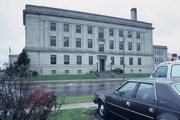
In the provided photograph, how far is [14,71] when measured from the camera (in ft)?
13.9

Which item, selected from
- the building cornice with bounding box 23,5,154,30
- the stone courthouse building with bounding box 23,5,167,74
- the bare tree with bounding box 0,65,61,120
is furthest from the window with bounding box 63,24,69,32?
the bare tree with bounding box 0,65,61,120

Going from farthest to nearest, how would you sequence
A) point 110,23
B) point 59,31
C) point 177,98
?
point 110,23
point 59,31
point 177,98

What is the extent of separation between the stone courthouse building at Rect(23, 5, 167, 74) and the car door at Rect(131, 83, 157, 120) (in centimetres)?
2983

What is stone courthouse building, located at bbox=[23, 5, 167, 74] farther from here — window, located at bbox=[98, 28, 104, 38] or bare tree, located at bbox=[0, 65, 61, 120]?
bare tree, located at bbox=[0, 65, 61, 120]

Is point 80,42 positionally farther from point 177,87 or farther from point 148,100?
point 177,87

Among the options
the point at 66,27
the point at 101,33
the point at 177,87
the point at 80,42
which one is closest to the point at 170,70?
the point at 177,87

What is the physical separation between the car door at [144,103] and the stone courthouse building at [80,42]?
1175 inches

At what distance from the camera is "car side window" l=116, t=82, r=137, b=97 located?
4.90 meters

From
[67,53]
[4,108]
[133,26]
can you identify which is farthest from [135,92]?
[133,26]

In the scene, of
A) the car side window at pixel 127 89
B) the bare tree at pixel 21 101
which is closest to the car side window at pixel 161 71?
the car side window at pixel 127 89

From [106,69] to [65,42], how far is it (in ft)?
43.1

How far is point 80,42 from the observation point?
39.8 m


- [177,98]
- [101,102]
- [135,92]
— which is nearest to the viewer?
[177,98]

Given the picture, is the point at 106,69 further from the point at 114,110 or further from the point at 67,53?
the point at 114,110
